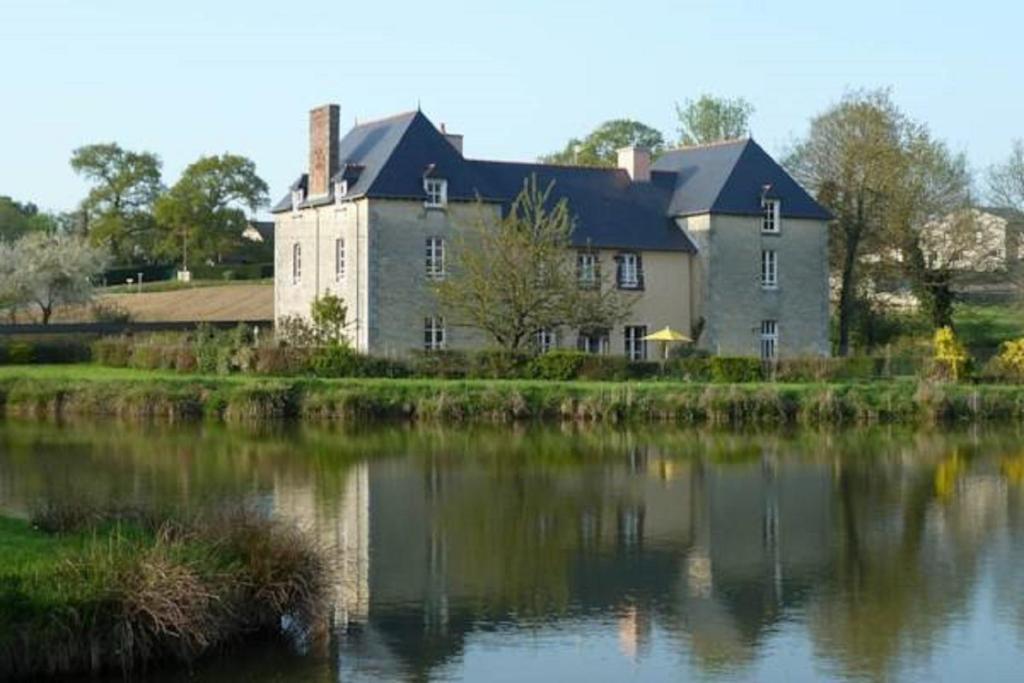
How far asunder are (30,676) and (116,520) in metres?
2.98

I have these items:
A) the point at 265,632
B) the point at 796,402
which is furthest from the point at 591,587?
the point at 796,402

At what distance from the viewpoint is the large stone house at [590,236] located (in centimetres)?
4088

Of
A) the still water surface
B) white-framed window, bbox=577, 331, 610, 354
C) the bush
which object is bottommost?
the still water surface

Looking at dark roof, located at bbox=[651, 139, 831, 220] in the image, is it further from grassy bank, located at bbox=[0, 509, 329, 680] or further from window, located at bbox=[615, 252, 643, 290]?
grassy bank, located at bbox=[0, 509, 329, 680]

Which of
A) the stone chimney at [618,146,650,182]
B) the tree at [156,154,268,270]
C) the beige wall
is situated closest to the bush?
the beige wall

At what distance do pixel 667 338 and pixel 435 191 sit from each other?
24.3 feet

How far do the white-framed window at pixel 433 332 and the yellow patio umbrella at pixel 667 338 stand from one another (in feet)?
18.5

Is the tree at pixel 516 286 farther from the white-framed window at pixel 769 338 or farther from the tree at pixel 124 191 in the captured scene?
the tree at pixel 124 191

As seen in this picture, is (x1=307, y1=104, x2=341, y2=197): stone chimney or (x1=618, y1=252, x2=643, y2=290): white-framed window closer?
(x1=307, y1=104, x2=341, y2=197): stone chimney

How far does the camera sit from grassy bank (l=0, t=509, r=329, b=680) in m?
11.0

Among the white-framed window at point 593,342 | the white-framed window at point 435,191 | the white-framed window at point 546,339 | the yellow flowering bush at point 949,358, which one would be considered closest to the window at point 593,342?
the white-framed window at point 593,342

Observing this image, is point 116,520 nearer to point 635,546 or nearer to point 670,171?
point 635,546

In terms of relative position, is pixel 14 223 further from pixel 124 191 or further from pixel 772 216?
pixel 772 216

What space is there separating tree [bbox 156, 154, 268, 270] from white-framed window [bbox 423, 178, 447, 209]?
3050 cm
